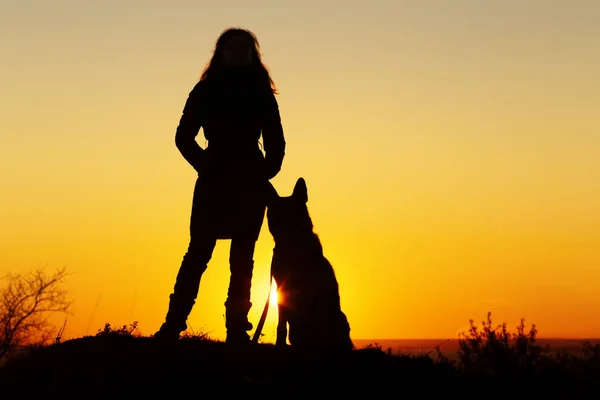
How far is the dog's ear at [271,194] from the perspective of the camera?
9711mm

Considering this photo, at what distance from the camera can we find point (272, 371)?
784cm

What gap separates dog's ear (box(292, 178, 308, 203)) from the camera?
10023mm

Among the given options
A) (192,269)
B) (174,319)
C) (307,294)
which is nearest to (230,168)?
(192,269)

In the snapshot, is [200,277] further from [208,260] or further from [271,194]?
[271,194]

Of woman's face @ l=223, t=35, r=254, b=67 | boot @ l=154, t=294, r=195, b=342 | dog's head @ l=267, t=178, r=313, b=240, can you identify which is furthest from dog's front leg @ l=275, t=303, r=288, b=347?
woman's face @ l=223, t=35, r=254, b=67

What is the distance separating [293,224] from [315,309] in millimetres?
1127

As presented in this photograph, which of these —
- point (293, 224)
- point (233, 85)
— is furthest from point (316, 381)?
point (233, 85)

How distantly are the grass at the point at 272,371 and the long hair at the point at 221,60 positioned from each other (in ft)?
10.7

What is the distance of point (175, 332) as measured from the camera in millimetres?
9359

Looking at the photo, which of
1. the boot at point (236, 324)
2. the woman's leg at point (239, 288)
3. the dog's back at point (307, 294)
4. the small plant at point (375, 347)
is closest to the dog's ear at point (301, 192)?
the dog's back at point (307, 294)

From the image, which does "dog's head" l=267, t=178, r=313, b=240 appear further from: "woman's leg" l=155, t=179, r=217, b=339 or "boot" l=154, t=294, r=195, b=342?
"boot" l=154, t=294, r=195, b=342

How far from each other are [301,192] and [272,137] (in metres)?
0.95

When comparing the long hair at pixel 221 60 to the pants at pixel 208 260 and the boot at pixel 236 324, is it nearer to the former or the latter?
the pants at pixel 208 260

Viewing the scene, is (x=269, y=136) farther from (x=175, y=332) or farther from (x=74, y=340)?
(x=74, y=340)
